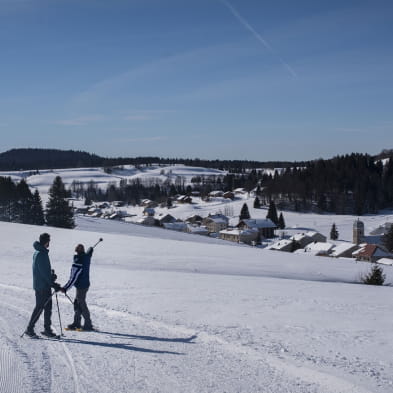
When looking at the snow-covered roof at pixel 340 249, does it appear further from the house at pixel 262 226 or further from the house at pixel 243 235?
the house at pixel 262 226

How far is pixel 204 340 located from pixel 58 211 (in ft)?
119

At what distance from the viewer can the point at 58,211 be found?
4112 centimetres

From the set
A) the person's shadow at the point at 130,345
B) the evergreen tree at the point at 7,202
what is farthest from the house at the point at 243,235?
the person's shadow at the point at 130,345

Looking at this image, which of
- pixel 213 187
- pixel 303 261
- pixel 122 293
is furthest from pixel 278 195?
pixel 122 293

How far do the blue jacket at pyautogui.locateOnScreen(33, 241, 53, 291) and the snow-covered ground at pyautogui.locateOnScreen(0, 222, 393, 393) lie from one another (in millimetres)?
921

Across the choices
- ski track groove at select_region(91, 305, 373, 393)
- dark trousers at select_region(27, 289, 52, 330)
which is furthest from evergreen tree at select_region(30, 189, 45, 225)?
ski track groove at select_region(91, 305, 373, 393)

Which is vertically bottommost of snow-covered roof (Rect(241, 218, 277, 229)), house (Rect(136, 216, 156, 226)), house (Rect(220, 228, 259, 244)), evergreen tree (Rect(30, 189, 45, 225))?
house (Rect(220, 228, 259, 244))

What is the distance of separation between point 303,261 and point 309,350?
58.0ft

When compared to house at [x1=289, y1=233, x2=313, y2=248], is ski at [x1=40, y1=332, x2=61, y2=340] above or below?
above

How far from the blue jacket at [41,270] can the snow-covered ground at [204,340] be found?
921 millimetres

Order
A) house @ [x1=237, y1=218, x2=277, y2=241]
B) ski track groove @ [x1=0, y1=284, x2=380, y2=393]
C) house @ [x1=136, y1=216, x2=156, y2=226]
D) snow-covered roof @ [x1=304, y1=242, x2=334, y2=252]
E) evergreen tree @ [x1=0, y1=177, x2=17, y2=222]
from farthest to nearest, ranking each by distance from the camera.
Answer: house @ [x1=136, y1=216, x2=156, y2=226] → house @ [x1=237, y1=218, x2=277, y2=241] → snow-covered roof @ [x1=304, y1=242, x2=334, y2=252] → evergreen tree @ [x1=0, y1=177, x2=17, y2=222] → ski track groove @ [x1=0, y1=284, x2=380, y2=393]

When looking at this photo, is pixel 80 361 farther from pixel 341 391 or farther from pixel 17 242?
pixel 17 242

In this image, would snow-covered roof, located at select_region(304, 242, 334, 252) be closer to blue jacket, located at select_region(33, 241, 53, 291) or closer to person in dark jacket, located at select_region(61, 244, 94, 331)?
person in dark jacket, located at select_region(61, 244, 94, 331)

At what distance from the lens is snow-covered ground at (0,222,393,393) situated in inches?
215
